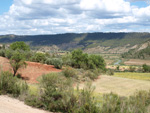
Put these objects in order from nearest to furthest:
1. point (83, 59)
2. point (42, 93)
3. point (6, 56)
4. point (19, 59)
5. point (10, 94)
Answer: point (42, 93) < point (10, 94) < point (19, 59) < point (6, 56) < point (83, 59)

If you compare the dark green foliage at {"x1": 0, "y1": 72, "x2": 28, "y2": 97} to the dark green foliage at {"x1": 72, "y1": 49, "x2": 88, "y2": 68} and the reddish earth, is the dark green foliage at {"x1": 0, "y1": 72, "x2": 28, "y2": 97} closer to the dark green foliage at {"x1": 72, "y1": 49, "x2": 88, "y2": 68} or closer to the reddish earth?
the reddish earth

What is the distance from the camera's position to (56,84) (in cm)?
1500

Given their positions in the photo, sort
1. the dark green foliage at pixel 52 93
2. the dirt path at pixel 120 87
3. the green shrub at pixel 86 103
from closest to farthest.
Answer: the green shrub at pixel 86 103 → the dark green foliage at pixel 52 93 → the dirt path at pixel 120 87

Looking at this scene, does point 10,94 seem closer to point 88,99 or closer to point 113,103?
point 88,99

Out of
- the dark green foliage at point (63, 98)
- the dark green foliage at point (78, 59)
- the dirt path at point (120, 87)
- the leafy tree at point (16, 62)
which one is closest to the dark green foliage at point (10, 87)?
the dark green foliage at point (63, 98)

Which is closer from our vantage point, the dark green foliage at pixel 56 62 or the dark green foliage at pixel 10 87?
the dark green foliage at pixel 10 87

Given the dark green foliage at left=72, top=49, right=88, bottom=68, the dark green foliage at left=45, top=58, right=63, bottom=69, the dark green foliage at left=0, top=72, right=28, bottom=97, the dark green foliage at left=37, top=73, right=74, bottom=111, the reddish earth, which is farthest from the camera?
the dark green foliage at left=72, top=49, right=88, bottom=68

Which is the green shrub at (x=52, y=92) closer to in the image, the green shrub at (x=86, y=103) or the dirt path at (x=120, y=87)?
the green shrub at (x=86, y=103)

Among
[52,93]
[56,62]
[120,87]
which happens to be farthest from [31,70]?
[52,93]

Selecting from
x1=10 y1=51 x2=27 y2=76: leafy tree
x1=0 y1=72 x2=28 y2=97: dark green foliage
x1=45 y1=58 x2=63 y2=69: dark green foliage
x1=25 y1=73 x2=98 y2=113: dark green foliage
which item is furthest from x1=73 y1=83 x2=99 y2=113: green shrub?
x1=45 y1=58 x2=63 y2=69: dark green foliage

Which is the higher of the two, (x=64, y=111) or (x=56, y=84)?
(x=56, y=84)

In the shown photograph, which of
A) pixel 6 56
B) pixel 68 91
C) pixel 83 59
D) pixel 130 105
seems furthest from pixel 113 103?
pixel 83 59

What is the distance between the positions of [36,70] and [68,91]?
22.3 metres

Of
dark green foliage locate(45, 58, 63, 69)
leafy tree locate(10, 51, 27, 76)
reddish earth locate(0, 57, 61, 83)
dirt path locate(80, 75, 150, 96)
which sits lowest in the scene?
dirt path locate(80, 75, 150, 96)
